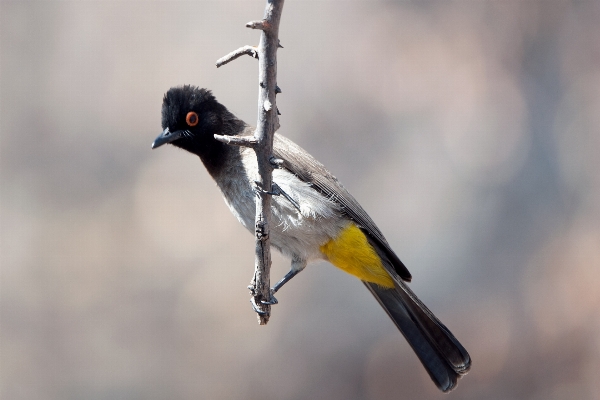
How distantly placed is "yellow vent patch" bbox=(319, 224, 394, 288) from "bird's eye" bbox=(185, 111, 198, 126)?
3.44 ft

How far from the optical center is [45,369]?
260 inches

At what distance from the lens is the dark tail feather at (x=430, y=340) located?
410 cm

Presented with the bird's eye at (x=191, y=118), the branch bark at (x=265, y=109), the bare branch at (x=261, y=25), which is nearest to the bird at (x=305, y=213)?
the bird's eye at (x=191, y=118)

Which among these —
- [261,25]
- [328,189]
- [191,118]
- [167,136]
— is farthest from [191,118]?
[261,25]

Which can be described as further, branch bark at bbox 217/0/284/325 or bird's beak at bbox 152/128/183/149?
bird's beak at bbox 152/128/183/149

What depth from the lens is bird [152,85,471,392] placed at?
3738 mm

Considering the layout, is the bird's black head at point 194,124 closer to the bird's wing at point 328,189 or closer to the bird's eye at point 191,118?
the bird's eye at point 191,118

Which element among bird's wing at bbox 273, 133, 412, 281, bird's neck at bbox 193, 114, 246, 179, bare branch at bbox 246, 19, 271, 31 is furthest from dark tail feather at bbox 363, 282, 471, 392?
bare branch at bbox 246, 19, 271, 31

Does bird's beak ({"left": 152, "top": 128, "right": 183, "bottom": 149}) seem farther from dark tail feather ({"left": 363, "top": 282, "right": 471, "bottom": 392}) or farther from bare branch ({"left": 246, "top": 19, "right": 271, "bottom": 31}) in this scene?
dark tail feather ({"left": 363, "top": 282, "right": 471, "bottom": 392})

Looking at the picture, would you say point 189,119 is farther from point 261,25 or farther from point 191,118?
point 261,25

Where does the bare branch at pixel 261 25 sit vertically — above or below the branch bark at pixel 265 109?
above

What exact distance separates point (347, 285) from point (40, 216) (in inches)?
135

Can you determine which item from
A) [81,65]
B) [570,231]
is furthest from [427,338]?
[81,65]

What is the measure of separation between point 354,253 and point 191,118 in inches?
48.7
